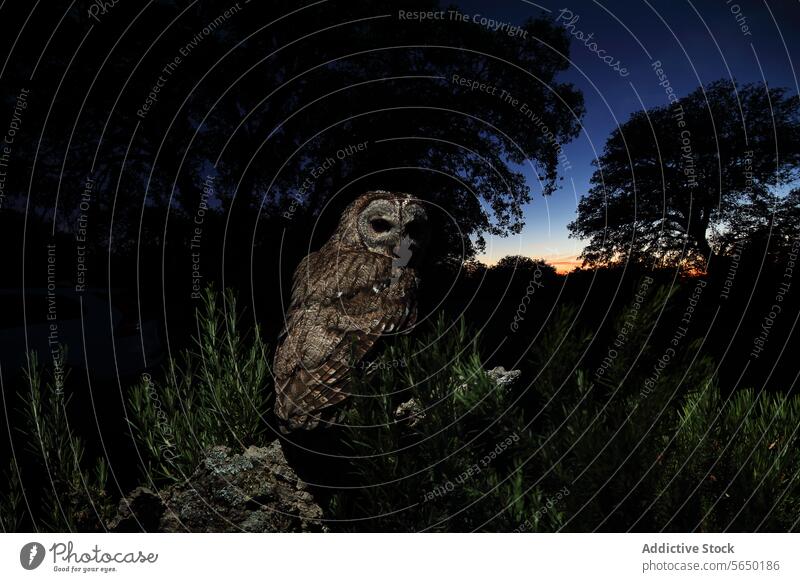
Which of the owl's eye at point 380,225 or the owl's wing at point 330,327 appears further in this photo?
the owl's eye at point 380,225

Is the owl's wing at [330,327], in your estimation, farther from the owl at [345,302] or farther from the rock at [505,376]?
the rock at [505,376]

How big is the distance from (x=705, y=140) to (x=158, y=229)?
67.3 inches

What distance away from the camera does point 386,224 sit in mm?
2170

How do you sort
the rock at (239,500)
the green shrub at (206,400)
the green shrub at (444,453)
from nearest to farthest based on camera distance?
the green shrub at (444,453), the rock at (239,500), the green shrub at (206,400)

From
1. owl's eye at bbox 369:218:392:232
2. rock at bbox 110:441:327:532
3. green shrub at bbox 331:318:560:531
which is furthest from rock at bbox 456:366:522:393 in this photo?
owl's eye at bbox 369:218:392:232

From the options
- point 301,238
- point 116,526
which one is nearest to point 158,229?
point 301,238

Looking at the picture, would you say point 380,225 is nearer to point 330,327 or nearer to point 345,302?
point 345,302

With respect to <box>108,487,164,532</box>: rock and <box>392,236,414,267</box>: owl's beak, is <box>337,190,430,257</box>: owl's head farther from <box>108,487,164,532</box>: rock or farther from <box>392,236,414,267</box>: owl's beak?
<box>108,487,164,532</box>: rock
